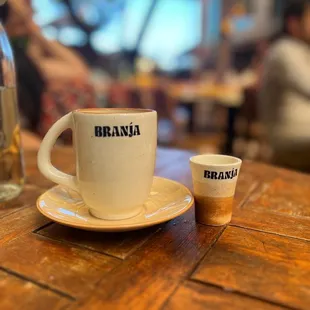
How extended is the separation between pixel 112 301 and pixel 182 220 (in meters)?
0.20

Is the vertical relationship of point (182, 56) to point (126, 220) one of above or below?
above

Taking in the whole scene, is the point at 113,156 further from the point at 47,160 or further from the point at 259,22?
the point at 259,22

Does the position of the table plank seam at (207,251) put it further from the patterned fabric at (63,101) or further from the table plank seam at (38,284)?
the patterned fabric at (63,101)

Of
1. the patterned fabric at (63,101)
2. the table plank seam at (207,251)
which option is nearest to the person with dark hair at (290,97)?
the patterned fabric at (63,101)

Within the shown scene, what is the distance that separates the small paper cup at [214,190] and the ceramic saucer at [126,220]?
21 mm

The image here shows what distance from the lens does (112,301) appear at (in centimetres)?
31

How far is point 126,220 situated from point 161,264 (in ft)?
0.32

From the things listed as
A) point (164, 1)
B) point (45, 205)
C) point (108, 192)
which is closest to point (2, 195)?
point (45, 205)

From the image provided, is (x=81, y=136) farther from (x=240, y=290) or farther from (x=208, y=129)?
(x=208, y=129)

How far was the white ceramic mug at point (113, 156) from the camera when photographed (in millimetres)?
421

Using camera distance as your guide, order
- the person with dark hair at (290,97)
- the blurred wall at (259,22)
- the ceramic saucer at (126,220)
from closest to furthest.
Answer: the ceramic saucer at (126,220) → the person with dark hair at (290,97) → the blurred wall at (259,22)

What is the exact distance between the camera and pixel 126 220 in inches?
17.8

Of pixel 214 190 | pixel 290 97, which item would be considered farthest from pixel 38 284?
pixel 290 97

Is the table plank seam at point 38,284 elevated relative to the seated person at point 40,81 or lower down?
lower down
